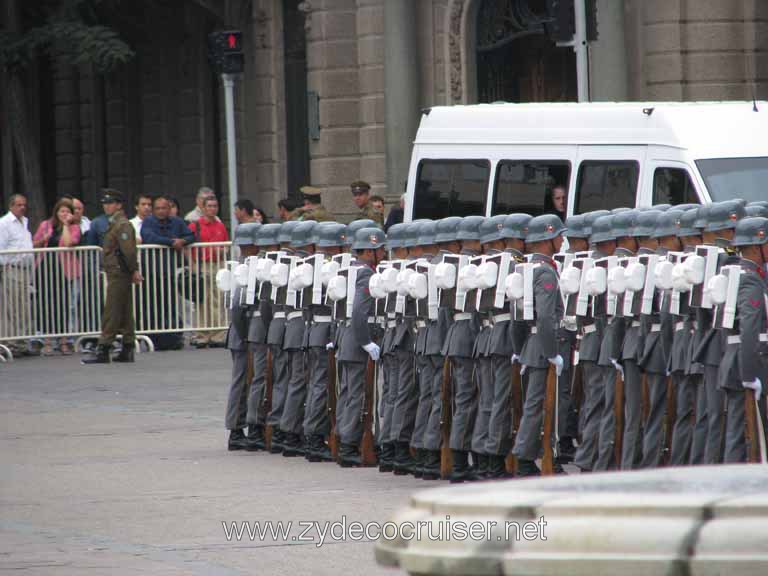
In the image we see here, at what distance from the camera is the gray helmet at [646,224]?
1181 centimetres

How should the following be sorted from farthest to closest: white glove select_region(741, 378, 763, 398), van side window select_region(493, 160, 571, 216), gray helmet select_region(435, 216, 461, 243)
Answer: van side window select_region(493, 160, 571, 216), gray helmet select_region(435, 216, 461, 243), white glove select_region(741, 378, 763, 398)

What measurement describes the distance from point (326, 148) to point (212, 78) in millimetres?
6033

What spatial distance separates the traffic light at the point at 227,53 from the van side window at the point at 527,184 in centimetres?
532

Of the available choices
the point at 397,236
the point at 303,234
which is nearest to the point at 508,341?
the point at 397,236

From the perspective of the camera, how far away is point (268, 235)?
47.3 feet

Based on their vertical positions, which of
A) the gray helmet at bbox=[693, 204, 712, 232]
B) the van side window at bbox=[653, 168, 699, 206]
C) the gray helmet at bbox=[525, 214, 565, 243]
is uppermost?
the van side window at bbox=[653, 168, 699, 206]

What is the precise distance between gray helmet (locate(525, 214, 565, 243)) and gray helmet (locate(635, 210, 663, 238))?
574 mm

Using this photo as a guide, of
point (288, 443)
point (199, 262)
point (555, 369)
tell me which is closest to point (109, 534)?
point (555, 369)

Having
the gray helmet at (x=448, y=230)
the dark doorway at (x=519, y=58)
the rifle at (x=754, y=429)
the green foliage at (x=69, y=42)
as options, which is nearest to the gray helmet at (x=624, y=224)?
the gray helmet at (x=448, y=230)

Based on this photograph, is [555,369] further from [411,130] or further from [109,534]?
[411,130]

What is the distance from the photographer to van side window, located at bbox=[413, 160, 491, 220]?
16641 mm

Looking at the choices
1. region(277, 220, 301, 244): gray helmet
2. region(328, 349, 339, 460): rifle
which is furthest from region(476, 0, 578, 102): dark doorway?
region(328, 349, 339, 460): rifle

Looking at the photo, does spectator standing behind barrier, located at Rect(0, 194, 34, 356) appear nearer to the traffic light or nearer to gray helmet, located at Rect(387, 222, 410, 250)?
the traffic light

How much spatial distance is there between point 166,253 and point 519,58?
5814 mm
